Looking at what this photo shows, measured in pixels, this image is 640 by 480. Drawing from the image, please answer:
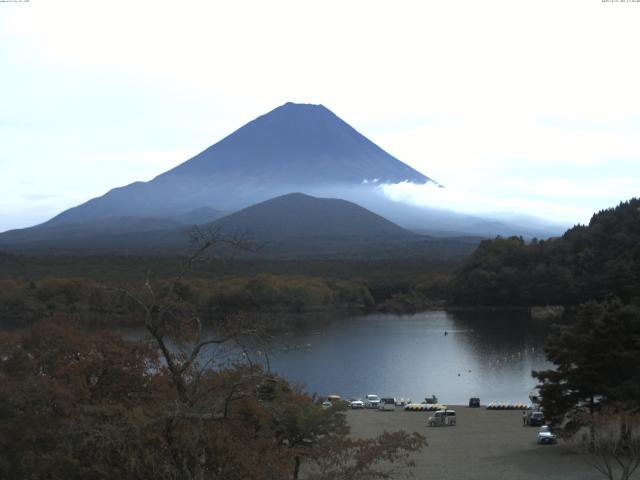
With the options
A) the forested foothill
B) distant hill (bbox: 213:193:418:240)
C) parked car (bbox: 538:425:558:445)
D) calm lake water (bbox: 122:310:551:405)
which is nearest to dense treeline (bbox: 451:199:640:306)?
calm lake water (bbox: 122:310:551:405)

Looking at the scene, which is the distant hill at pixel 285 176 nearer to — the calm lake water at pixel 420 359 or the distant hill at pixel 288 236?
the distant hill at pixel 288 236

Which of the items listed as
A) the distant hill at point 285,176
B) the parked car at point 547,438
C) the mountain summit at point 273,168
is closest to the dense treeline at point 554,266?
the parked car at point 547,438

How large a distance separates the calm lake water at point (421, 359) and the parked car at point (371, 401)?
3.39 ft

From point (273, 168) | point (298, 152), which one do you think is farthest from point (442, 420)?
point (273, 168)

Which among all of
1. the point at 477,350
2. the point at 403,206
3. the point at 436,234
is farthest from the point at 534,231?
the point at 477,350

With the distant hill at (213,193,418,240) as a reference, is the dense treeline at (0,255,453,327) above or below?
below

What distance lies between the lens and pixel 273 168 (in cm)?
15662

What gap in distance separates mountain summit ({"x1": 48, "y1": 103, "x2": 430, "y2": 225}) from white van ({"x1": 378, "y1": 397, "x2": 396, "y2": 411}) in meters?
127

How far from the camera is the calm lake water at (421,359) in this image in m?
24.2

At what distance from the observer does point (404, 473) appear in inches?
487

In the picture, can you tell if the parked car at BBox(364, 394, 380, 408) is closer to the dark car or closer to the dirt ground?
the dirt ground

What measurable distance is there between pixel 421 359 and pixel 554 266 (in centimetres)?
2114

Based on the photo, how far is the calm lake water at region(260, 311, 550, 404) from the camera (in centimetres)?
2417

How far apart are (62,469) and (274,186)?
5765 inches
